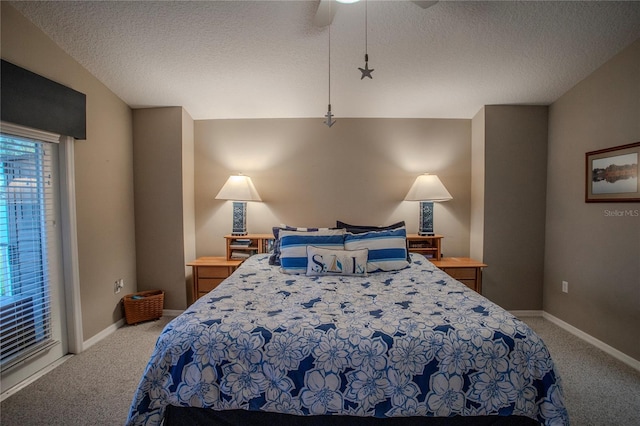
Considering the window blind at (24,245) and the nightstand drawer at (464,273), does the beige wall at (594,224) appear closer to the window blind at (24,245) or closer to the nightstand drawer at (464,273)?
the nightstand drawer at (464,273)

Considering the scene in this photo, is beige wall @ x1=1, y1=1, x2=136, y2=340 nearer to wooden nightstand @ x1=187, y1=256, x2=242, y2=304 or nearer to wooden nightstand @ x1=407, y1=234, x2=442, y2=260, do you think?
wooden nightstand @ x1=187, y1=256, x2=242, y2=304

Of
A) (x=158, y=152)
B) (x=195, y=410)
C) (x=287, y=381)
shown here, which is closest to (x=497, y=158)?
(x=287, y=381)

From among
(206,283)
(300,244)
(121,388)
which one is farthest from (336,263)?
(121,388)

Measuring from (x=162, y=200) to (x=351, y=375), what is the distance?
111 inches

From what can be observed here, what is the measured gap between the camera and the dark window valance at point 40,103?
1801 millimetres

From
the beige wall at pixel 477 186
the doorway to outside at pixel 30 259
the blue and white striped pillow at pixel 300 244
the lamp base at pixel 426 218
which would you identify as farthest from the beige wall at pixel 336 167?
the doorway to outside at pixel 30 259

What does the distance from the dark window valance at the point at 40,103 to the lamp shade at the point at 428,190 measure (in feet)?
10.7

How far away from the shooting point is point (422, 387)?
124cm

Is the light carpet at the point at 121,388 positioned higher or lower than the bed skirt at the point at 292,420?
lower

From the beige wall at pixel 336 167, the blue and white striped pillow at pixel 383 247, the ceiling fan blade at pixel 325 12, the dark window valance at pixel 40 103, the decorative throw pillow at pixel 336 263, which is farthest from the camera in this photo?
the beige wall at pixel 336 167

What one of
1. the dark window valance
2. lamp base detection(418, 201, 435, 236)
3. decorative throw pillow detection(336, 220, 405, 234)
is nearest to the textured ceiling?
the dark window valance

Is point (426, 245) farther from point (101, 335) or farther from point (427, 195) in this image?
point (101, 335)

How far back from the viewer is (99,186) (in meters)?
2.60

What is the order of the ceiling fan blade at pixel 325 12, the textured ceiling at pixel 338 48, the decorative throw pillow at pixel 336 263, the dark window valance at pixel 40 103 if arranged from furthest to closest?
the decorative throw pillow at pixel 336 263 < the textured ceiling at pixel 338 48 < the dark window valance at pixel 40 103 < the ceiling fan blade at pixel 325 12
